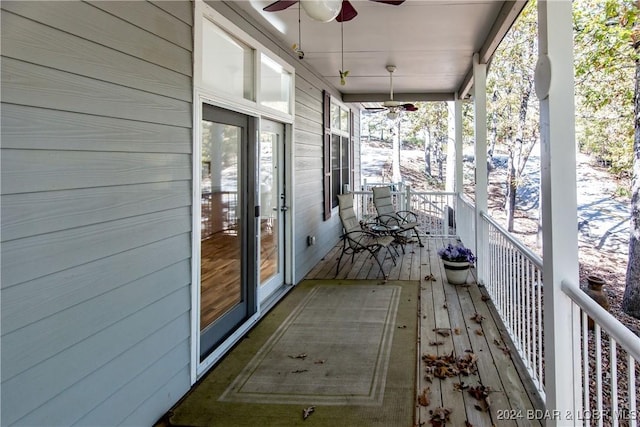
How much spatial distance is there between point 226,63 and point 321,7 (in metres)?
1.32

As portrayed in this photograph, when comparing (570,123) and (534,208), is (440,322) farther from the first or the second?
(534,208)

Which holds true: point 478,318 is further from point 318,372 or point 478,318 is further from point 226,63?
point 226,63

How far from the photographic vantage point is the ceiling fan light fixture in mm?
2078

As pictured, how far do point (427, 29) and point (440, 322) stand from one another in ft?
9.34

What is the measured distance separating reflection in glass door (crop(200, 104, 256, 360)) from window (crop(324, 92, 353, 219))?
3103 mm

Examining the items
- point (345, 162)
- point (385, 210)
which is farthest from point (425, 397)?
point (345, 162)

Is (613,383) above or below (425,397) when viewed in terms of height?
above

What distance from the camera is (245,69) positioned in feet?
11.8

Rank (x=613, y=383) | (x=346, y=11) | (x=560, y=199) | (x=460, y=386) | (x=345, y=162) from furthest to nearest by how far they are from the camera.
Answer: (x=345, y=162) → (x=346, y=11) → (x=460, y=386) → (x=560, y=199) → (x=613, y=383)

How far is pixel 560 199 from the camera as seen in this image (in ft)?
6.30

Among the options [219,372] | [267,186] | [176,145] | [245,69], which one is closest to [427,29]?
[245,69]

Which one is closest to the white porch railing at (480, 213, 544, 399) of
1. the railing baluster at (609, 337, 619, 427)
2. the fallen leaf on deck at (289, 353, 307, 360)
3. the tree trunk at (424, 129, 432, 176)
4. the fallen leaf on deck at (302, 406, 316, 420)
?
the railing baluster at (609, 337, 619, 427)

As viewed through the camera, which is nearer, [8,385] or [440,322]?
[8,385]

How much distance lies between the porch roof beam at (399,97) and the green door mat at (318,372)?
16.3 feet
